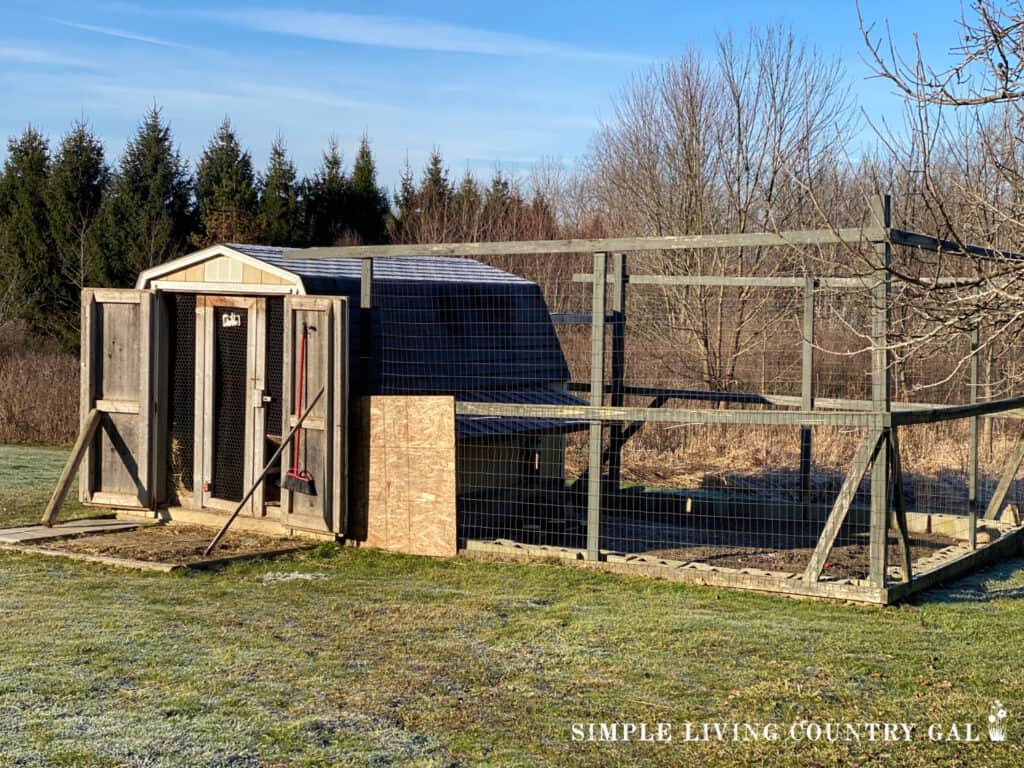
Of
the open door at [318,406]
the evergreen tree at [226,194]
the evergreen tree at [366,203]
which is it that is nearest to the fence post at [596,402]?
the open door at [318,406]

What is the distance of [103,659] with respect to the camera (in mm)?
5812

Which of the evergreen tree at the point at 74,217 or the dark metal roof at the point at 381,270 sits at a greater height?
the evergreen tree at the point at 74,217

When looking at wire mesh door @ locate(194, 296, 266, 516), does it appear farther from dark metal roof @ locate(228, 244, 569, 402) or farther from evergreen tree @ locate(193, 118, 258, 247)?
evergreen tree @ locate(193, 118, 258, 247)

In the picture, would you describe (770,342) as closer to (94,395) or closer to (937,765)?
(94,395)

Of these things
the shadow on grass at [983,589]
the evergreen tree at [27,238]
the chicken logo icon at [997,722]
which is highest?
the evergreen tree at [27,238]

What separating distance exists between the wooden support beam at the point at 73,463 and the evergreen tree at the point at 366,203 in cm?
2016

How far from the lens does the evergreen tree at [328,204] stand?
29672mm

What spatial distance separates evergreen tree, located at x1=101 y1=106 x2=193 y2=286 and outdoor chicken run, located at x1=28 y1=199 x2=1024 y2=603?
1543cm

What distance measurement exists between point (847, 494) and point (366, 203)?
25003mm

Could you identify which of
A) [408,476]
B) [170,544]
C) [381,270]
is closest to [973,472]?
[408,476]

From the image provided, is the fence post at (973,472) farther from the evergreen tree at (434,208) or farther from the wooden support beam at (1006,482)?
the evergreen tree at (434,208)

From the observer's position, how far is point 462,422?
9727mm

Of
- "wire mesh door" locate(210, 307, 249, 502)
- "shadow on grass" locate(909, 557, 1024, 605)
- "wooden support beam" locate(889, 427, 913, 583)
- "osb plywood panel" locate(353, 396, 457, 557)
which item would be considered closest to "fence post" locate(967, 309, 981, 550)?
"shadow on grass" locate(909, 557, 1024, 605)

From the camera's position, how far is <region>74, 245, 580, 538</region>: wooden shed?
9320 millimetres
